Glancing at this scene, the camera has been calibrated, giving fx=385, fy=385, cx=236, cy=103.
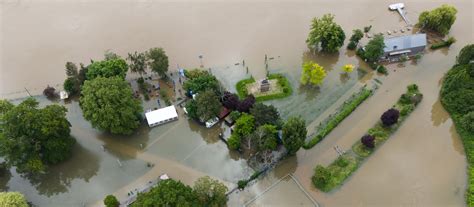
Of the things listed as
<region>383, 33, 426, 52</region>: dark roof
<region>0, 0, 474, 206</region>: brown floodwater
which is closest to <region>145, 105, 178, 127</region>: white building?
<region>0, 0, 474, 206</region>: brown floodwater

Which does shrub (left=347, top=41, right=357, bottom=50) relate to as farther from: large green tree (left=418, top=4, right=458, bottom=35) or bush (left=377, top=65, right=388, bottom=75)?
large green tree (left=418, top=4, right=458, bottom=35)

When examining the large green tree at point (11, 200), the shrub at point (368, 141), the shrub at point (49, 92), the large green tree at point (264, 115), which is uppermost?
the shrub at point (49, 92)

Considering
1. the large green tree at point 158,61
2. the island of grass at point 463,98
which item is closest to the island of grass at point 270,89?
the large green tree at point 158,61

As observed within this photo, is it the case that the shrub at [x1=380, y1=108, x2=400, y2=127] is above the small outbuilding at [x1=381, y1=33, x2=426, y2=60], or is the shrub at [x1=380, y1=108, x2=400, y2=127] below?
below

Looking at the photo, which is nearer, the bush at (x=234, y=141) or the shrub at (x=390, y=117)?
the bush at (x=234, y=141)

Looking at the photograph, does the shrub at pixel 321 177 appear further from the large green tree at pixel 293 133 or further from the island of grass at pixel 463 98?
the island of grass at pixel 463 98
